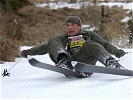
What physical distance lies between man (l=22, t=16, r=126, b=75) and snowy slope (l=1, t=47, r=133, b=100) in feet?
0.59

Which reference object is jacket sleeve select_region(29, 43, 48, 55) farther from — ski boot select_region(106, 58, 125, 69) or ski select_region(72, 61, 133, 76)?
ski boot select_region(106, 58, 125, 69)

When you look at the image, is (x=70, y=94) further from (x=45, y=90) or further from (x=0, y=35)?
(x=0, y=35)

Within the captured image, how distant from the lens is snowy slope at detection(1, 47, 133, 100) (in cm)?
329

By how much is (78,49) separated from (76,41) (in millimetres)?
113

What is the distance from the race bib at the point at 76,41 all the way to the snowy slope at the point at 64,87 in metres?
0.37

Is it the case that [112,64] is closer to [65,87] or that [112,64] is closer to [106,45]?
[106,45]

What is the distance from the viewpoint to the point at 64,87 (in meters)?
3.69

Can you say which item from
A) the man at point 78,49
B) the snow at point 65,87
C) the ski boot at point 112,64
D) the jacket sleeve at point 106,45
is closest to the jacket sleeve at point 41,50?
the man at point 78,49

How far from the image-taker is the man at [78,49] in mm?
4131

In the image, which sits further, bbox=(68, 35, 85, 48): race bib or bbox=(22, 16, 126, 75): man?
bbox=(68, 35, 85, 48): race bib

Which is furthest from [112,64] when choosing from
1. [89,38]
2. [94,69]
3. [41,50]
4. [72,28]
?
[41,50]

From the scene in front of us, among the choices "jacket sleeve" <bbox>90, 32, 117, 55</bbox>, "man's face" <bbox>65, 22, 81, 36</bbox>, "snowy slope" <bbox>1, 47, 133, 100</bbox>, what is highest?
"man's face" <bbox>65, 22, 81, 36</bbox>

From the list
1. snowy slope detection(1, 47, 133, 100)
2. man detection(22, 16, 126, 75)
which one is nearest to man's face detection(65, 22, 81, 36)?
man detection(22, 16, 126, 75)

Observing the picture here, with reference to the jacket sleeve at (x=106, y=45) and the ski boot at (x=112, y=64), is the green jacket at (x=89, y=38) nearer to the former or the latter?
the jacket sleeve at (x=106, y=45)
